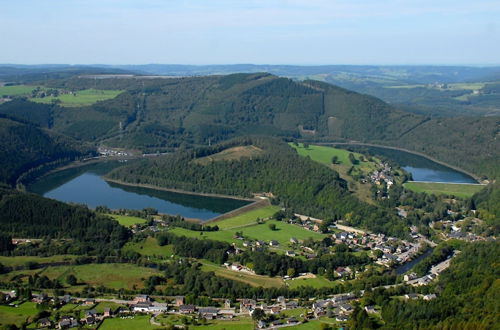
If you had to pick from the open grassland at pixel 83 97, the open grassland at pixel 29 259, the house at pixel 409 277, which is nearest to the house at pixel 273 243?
the house at pixel 409 277

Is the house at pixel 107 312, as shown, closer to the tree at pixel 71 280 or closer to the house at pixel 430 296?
the tree at pixel 71 280

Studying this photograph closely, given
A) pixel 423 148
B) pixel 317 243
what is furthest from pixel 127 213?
pixel 423 148

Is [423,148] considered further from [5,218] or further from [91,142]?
[5,218]

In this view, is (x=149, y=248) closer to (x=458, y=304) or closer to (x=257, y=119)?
(x=458, y=304)

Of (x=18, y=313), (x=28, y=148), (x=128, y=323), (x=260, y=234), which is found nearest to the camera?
(x=128, y=323)

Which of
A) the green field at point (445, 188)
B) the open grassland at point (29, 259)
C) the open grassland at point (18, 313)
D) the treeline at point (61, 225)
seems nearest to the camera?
the open grassland at point (18, 313)

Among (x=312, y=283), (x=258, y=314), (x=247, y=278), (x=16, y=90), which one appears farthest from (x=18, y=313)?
(x=16, y=90)
